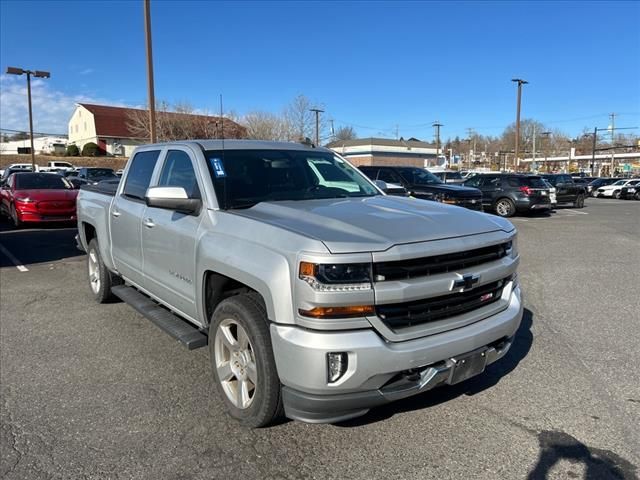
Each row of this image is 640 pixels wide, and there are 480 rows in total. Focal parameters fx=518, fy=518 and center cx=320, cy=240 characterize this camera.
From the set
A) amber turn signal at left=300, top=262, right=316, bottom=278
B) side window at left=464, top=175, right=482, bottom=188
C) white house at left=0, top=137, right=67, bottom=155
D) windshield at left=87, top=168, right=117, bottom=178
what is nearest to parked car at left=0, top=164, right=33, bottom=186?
windshield at left=87, top=168, right=117, bottom=178

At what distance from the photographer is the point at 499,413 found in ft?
11.6

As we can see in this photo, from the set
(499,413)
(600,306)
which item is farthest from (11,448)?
(600,306)

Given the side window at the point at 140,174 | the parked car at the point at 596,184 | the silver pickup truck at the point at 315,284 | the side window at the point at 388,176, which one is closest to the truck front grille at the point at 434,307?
the silver pickup truck at the point at 315,284

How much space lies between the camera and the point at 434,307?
3.02 metres

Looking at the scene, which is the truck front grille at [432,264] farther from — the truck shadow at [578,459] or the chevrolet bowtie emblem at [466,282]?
the truck shadow at [578,459]

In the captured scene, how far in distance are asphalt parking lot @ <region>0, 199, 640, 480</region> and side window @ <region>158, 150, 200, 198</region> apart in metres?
1.52

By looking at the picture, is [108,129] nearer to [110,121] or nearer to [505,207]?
[110,121]

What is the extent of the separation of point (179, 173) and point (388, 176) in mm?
11575

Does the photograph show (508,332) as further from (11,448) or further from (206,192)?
(11,448)

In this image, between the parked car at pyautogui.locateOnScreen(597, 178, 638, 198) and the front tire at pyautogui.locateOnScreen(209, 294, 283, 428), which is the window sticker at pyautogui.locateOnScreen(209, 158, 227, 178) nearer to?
the front tire at pyautogui.locateOnScreen(209, 294, 283, 428)

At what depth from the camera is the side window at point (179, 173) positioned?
4.13 metres

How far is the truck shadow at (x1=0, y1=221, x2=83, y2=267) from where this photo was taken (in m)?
9.62

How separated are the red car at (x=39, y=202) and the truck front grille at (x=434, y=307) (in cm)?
1230

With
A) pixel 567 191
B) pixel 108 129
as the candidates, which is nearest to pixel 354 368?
pixel 567 191
